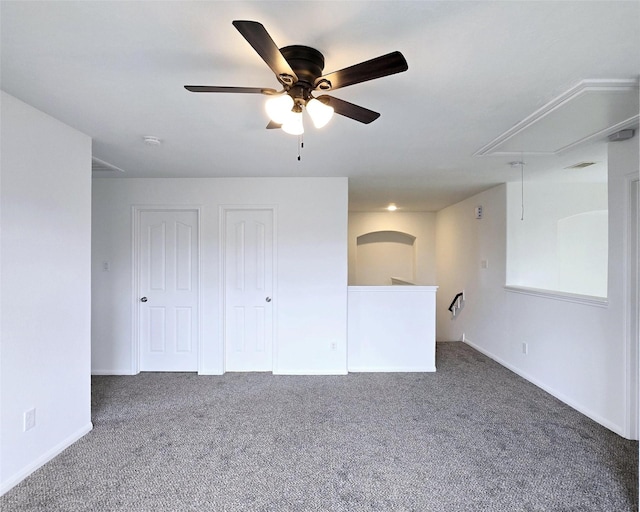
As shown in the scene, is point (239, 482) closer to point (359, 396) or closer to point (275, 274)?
point (359, 396)

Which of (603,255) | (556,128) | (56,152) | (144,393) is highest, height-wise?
(556,128)

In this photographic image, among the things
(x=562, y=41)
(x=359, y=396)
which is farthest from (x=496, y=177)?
(x=359, y=396)

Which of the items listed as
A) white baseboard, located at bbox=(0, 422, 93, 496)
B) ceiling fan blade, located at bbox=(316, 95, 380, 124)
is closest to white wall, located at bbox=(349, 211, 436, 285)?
ceiling fan blade, located at bbox=(316, 95, 380, 124)

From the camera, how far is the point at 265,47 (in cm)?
119

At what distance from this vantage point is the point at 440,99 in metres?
1.98

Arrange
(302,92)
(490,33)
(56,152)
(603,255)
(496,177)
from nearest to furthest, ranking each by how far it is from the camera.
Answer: (490,33) < (302,92) < (56,152) < (496,177) < (603,255)

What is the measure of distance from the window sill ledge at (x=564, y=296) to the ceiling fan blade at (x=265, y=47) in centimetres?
307

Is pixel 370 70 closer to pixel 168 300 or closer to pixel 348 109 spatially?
pixel 348 109

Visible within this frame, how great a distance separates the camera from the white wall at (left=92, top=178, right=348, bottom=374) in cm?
396

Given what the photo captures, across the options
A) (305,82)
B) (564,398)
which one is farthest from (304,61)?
(564,398)

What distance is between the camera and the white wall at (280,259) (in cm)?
396

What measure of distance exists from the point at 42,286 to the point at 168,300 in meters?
1.90

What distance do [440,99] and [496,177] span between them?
239 centimetres

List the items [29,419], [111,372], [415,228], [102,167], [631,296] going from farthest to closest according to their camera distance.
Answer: [415,228] → [111,372] → [102,167] → [631,296] → [29,419]
